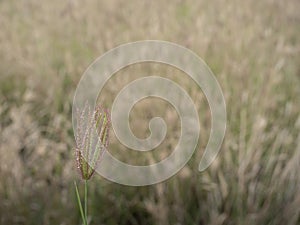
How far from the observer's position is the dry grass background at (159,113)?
1409 millimetres

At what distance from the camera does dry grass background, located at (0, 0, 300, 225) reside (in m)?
1.41

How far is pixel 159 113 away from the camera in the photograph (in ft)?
5.83

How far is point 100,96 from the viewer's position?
1920 millimetres

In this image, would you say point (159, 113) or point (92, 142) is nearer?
point (92, 142)

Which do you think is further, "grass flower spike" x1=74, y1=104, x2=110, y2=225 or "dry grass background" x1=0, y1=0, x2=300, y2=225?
"dry grass background" x1=0, y1=0, x2=300, y2=225

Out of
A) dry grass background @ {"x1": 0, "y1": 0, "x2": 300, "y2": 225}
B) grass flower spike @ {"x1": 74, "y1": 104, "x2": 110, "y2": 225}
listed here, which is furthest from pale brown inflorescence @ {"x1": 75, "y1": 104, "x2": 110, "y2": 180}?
dry grass background @ {"x1": 0, "y1": 0, "x2": 300, "y2": 225}

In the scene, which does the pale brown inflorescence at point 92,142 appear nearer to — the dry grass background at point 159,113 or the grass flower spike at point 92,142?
the grass flower spike at point 92,142

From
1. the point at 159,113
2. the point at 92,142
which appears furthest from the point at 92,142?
the point at 159,113

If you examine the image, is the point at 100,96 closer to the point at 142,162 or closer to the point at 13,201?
the point at 142,162

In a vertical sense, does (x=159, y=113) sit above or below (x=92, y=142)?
above

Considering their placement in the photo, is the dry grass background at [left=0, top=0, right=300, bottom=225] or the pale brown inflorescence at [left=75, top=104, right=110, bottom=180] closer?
the pale brown inflorescence at [left=75, top=104, right=110, bottom=180]

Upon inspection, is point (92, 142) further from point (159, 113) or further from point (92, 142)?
point (159, 113)

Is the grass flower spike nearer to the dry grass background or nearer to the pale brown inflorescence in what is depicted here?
the pale brown inflorescence

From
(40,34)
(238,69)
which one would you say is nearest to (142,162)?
(238,69)
